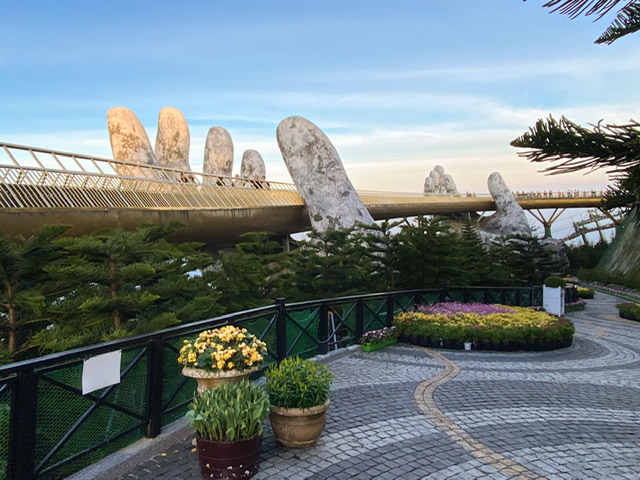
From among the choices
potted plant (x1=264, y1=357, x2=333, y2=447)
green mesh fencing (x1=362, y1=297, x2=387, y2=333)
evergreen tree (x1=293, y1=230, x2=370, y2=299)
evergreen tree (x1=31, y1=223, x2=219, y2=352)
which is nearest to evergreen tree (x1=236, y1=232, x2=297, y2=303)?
evergreen tree (x1=293, y1=230, x2=370, y2=299)

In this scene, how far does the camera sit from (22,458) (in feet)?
13.8

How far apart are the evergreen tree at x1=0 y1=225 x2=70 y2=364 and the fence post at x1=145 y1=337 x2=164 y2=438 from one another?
245 centimetres

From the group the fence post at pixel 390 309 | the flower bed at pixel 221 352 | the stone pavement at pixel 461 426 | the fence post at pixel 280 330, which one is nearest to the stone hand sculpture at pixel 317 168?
the fence post at pixel 390 309

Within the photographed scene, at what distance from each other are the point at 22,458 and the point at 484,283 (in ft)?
68.9

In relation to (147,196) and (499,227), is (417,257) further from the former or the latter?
(499,227)

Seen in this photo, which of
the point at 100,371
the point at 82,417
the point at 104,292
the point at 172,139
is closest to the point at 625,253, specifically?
the point at 172,139

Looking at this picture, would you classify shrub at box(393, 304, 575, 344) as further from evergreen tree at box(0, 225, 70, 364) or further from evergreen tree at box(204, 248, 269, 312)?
evergreen tree at box(0, 225, 70, 364)

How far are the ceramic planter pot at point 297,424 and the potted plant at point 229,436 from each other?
0.52 meters

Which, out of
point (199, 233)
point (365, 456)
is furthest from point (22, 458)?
point (199, 233)

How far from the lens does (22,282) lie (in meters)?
8.20

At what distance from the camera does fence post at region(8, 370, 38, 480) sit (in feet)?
13.6

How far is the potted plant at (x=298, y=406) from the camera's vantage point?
5234 mm

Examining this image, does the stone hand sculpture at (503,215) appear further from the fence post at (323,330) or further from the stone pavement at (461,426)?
the fence post at (323,330)

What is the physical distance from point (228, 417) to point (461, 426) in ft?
9.65
